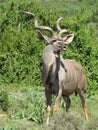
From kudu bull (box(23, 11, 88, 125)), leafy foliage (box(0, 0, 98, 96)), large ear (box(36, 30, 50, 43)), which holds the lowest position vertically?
leafy foliage (box(0, 0, 98, 96))

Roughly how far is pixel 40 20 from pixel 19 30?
116 centimetres

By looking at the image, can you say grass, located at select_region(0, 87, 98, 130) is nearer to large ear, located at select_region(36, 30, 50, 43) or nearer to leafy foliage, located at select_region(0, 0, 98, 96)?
large ear, located at select_region(36, 30, 50, 43)

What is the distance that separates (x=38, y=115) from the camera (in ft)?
38.8

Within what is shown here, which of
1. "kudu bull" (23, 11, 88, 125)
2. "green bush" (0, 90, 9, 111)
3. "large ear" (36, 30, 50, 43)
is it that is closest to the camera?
"kudu bull" (23, 11, 88, 125)

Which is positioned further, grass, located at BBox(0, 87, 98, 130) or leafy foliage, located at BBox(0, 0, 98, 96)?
leafy foliage, located at BBox(0, 0, 98, 96)

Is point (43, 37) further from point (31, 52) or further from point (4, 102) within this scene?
point (31, 52)

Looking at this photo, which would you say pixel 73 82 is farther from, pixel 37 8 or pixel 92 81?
pixel 37 8

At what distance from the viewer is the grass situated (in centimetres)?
851

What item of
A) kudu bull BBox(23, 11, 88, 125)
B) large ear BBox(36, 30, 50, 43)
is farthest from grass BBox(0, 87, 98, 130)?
large ear BBox(36, 30, 50, 43)

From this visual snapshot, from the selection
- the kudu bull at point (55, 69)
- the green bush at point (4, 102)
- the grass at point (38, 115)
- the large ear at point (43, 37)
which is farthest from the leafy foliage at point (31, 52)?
the large ear at point (43, 37)

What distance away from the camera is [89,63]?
22828 millimetres

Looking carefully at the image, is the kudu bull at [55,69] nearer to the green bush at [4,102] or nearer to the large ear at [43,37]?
the large ear at [43,37]

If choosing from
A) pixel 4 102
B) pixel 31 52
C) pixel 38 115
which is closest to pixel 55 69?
pixel 38 115

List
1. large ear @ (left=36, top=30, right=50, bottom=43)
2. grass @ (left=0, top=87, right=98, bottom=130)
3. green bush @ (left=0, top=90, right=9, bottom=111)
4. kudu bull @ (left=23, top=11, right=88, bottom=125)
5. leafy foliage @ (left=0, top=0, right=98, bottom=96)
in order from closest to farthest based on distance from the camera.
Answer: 1. grass @ (left=0, top=87, right=98, bottom=130)
2. kudu bull @ (left=23, top=11, right=88, bottom=125)
3. large ear @ (left=36, top=30, right=50, bottom=43)
4. green bush @ (left=0, top=90, right=9, bottom=111)
5. leafy foliage @ (left=0, top=0, right=98, bottom=96)
